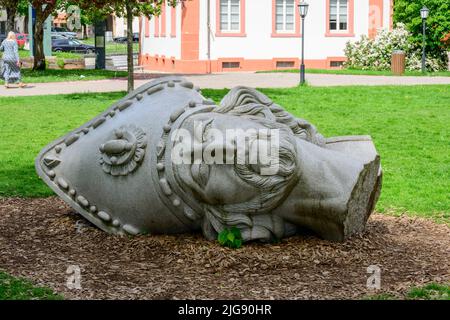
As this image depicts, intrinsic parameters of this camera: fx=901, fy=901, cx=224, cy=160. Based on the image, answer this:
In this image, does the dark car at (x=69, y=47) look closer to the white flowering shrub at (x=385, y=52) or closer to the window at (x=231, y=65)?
the window at (x=231, y=65)

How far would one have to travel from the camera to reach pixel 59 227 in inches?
299

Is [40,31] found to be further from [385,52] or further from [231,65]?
[385,52]

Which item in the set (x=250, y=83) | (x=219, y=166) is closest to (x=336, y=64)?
(x=250, y=83)

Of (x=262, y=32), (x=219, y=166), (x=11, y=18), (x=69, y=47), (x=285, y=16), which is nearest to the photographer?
(x=219, y=166)

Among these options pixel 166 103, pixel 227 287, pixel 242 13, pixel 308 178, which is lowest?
pixel 227 287

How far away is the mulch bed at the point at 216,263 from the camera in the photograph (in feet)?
19.0

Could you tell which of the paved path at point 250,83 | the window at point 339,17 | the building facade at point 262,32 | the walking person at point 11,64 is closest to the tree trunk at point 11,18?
the paved path at point 250,83

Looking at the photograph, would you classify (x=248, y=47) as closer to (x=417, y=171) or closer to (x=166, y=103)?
(x=417, y=171)

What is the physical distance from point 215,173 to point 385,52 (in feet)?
102

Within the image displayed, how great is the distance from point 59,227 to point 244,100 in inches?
78.3

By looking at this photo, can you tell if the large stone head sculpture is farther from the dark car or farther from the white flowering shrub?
the dark car

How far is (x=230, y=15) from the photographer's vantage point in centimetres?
3803

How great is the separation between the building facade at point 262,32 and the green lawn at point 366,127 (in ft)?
51.1

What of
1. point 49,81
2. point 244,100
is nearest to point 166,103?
point 244,100
